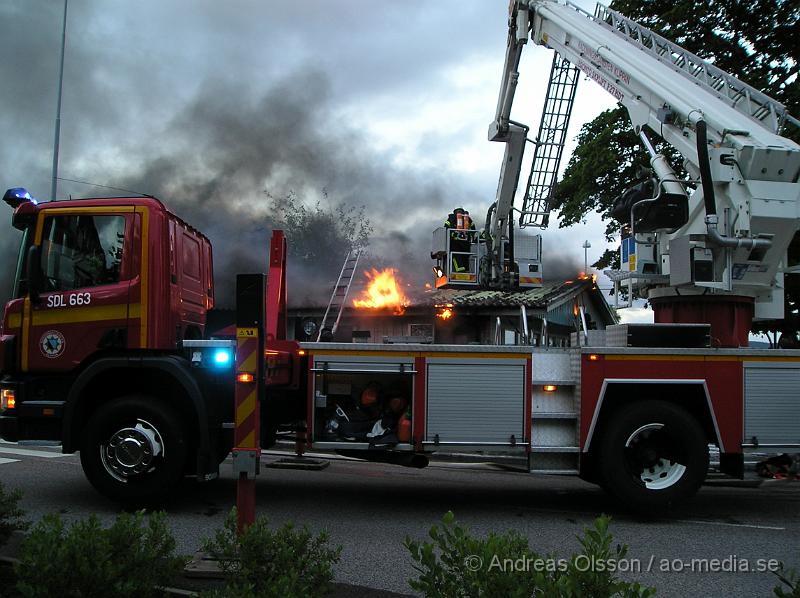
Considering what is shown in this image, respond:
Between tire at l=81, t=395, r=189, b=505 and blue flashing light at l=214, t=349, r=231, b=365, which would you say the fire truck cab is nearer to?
Result: tire at l=81, t=395, r=189, b=505

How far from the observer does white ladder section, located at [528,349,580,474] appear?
20.8ft

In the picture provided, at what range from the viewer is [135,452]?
600 centimetres

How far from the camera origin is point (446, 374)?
629cm

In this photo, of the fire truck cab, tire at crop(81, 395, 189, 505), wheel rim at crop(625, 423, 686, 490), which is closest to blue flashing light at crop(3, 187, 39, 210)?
the fire truck cab

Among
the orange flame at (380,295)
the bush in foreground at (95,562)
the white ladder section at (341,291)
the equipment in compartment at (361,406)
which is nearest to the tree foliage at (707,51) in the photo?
the orange flame at (380,295)

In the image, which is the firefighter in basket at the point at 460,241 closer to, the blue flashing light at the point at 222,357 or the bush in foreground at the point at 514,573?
the blue flashing light at the point at 222,357

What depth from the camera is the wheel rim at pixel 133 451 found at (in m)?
6.01

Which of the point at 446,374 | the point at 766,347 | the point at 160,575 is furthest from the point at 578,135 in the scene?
the point at 160,575

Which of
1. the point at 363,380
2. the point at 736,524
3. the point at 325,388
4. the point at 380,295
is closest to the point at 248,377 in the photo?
the point at 325,388

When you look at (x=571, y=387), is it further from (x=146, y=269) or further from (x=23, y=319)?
(x=23, y=319)

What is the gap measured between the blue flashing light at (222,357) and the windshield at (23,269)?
187 cm

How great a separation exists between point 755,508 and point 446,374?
3645 millimetres

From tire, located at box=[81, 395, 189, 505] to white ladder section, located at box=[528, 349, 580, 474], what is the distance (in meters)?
3.17

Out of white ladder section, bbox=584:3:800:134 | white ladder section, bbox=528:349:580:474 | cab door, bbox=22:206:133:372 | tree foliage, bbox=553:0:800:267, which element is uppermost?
tree foliage, bbox=553:0:800:267
